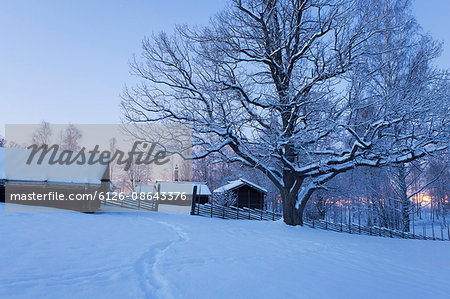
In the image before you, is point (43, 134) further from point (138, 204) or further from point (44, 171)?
point (44, 171)

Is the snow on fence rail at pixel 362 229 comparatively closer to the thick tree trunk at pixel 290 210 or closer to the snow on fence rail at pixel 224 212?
the snow on fence rail at pixel 224 212

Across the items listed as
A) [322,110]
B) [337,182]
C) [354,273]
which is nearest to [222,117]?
[322,110]

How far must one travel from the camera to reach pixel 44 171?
14.6m

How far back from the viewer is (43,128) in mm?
29312

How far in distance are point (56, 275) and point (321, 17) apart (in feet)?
38.1

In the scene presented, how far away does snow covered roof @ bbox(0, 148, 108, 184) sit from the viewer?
1401cm

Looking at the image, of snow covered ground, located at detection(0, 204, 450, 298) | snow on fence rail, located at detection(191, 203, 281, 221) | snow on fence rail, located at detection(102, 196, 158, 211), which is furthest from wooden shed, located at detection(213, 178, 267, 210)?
snow covered ground, located at detection(0, 204, 450, 298)

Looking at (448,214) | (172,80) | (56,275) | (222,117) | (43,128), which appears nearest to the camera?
(56,275)

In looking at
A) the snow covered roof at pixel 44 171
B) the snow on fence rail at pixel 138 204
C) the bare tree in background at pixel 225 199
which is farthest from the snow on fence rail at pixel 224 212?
the snow on fence rail at pixel 138 204

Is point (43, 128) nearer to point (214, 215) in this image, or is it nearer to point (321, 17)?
point (214, 215)

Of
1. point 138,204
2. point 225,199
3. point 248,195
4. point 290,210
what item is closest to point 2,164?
point 138,204

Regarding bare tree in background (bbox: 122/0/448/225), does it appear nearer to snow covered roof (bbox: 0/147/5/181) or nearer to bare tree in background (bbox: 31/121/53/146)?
snow covered roof (bbox: 0/147/5/181)

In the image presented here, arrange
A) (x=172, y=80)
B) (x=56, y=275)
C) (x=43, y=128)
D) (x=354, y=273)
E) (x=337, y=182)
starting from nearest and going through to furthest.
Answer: (x=56, y=275) < (x=354, y=273) < (x=172, y=80) < (x=337, y=182) < (x=43, y=128)

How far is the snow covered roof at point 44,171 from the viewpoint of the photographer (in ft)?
46.0
